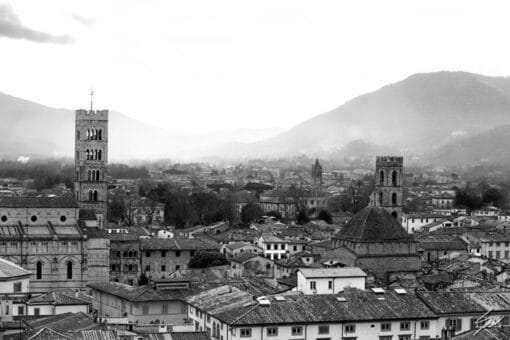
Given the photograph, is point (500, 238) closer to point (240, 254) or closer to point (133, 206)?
point (240, 254)

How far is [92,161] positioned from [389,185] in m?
24.9

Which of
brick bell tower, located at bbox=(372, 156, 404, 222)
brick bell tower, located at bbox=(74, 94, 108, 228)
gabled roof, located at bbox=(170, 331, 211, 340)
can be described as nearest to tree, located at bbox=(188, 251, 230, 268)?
brick bell tower, located at bbox=(74, 94, 108, 228)

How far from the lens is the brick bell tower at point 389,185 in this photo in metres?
75.6

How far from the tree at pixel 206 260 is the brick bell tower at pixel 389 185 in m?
17.5

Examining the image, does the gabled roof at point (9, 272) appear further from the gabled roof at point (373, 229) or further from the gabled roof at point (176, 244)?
the gabled roof at point (176, 244)

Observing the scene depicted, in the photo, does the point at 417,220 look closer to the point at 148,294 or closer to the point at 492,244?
the point at 492,244

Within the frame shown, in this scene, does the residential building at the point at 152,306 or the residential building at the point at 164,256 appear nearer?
the residential building at the point at 152,306

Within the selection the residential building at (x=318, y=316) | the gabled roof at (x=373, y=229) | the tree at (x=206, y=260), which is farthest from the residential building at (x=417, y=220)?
the residential building at (x=318, y=316)

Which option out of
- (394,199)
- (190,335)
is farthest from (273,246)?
(190,335)

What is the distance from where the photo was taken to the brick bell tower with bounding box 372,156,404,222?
75625 mm

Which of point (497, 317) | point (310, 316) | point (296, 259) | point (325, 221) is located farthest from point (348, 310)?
point (325, 221)

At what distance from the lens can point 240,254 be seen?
65500 mm

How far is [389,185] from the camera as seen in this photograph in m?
76.4

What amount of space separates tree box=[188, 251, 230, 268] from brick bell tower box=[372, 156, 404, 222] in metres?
17.5
